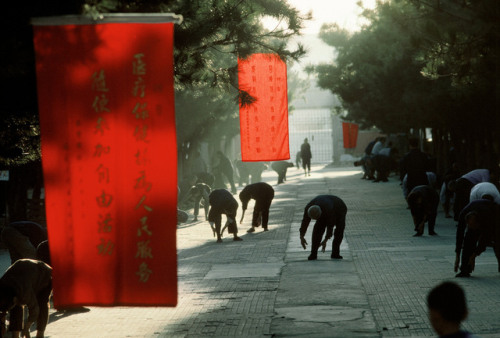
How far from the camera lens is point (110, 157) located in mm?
5883

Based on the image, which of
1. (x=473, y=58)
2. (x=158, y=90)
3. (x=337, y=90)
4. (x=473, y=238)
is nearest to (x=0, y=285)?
(x=158, y=90)

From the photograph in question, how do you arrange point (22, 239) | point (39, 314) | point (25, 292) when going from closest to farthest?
point (25, 292)
point (39, 314)
point (22, 239)

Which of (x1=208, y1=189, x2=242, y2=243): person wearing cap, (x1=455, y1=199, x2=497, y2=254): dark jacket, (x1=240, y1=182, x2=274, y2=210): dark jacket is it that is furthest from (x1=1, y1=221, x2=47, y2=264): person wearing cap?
(x1=240, y1=182, x2=274, y2=210): dark jacket

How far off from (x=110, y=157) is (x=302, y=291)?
6054 millimetres

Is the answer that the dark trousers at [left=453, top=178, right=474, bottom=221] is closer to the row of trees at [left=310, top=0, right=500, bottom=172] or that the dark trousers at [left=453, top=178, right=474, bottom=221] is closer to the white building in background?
the row of trees at [left=310, top=0, right=500, bottom=172]

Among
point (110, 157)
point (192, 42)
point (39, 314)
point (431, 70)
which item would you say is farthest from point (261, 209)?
point (110, 157)

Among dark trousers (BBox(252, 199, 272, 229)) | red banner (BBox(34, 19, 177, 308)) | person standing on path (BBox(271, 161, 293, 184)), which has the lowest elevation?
person standing on path (BBox(271, 161, 293, 184))

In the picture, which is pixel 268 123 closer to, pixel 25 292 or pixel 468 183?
pixel 468 183

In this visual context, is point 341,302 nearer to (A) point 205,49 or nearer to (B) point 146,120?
(A) point 205,49

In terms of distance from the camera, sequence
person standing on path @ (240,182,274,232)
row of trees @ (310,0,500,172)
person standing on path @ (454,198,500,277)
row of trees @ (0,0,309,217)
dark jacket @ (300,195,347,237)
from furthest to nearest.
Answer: person standing on path @ (240,182,274,232), dark jacket @ (300,195,347,237), row of trees @ (310,0,500,172), person standing on path @ (454,198,500,277), row of trees @ (0,0,309,217)

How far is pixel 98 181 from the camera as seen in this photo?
19.3ft

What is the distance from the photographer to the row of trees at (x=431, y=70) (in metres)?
12.3

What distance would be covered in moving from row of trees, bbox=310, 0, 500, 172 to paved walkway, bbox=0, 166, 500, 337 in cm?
320

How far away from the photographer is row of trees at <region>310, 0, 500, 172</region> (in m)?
12.3
